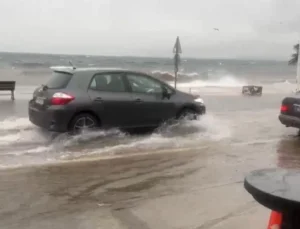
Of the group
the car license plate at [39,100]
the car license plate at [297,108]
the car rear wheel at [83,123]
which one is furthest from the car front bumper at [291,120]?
the car license plate at [39,100]

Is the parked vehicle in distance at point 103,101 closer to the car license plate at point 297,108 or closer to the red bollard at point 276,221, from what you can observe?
the car license plate at point 297,108

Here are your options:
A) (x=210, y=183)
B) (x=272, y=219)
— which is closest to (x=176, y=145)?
(x=210, y=183)

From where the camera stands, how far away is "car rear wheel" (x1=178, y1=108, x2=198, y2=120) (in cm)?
1021

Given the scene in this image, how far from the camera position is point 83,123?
8859 millimetres

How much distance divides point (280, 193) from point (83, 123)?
271 inches

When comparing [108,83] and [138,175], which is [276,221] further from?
[108,83]

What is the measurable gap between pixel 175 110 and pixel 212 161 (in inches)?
106

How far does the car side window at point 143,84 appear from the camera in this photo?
31.7 feet

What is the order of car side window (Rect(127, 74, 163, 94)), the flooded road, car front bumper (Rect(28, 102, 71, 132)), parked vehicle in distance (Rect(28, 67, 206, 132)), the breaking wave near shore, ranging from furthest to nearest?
1. car side window (Rect(127, 74, 163, 94))
2. parked vehicle in distance (Rect(28, 67, 206, 132))
3. car front bumper (Rect(28, 102, 71, 132))
4. the breaking wave near shore
5. the flooded road

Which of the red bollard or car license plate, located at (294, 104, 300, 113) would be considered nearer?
the red bollard

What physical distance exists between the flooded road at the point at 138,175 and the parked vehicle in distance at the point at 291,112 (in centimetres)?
44

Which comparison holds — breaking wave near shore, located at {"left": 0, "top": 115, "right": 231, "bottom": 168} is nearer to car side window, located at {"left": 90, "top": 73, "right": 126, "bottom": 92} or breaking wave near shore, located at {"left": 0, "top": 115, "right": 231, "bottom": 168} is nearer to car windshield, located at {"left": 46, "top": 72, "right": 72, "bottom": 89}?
car side window, located at {"left": 90, "top": 73, "right": 126, "bottom": 92}

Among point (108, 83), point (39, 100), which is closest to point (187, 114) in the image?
point (108, 83)

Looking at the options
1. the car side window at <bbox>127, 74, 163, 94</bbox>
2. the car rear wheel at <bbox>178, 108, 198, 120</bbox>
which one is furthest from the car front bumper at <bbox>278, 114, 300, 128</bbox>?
the car side window at <bbox>127, 74, 163, 94</bbox>
